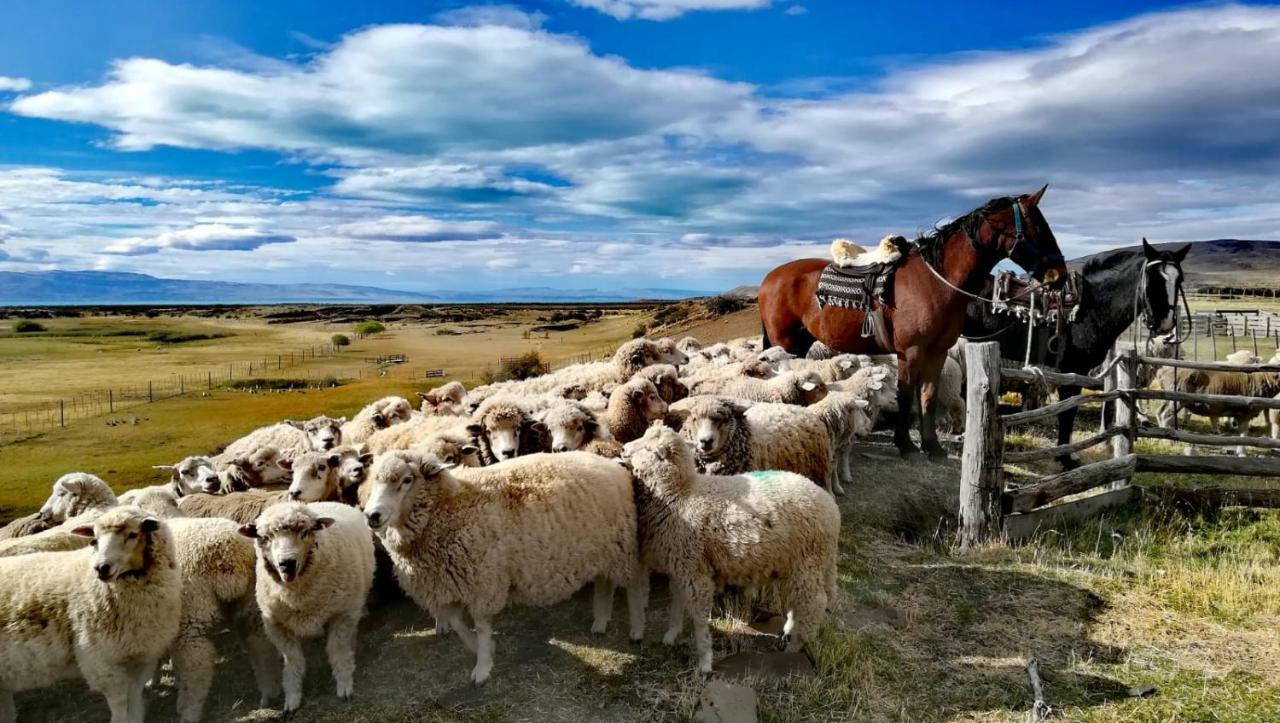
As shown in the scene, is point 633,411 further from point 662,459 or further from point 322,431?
point 322,431

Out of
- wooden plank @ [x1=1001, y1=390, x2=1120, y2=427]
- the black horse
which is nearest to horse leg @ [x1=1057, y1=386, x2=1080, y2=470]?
the black horse

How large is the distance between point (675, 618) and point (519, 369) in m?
21.9

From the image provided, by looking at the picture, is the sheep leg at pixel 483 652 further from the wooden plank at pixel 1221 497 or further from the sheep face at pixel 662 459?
the wooden plank at pixel 1221 497

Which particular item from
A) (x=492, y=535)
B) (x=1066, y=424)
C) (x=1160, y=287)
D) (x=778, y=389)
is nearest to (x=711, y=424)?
(x=492, y=535)

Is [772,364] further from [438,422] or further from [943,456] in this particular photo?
[438,422]

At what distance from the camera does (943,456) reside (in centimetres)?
1241

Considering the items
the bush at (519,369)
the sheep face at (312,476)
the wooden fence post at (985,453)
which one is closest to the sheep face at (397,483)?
the sheep face at (312,476)

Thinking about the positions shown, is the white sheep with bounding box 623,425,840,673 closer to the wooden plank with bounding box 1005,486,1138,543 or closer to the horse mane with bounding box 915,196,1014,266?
the wooden plank with bounding box 1005,486,1138,543

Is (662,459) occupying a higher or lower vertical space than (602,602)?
higher

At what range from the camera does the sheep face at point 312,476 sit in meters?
7.71

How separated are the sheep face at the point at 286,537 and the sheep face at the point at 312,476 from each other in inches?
58.8

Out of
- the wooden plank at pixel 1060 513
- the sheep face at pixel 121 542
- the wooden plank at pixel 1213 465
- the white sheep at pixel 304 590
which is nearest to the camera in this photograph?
the sheep face at pixel 121 542

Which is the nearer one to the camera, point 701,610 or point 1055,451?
point 701,610

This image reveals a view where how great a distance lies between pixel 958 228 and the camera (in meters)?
11.5
